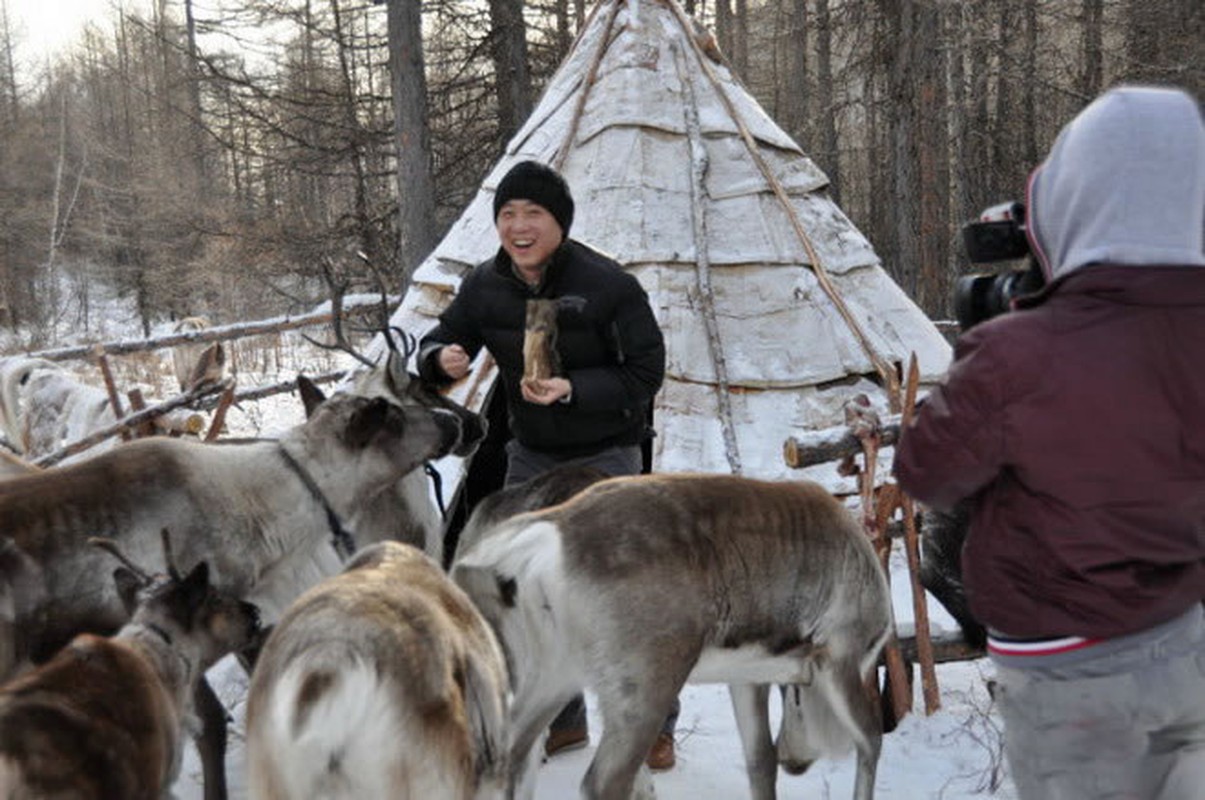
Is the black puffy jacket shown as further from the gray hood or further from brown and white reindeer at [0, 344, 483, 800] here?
the gray hood

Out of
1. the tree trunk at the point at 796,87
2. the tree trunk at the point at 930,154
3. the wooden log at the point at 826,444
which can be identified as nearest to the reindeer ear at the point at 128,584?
the wooden log at the point at 826,444

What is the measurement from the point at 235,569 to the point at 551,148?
17.9 feet

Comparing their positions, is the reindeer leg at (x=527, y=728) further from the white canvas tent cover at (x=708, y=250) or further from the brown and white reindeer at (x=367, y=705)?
the white canvas tent cover at (x=708, y=250)

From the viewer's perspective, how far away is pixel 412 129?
41.1 ft

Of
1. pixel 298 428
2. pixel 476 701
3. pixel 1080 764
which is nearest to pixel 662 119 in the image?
pixel 298 428

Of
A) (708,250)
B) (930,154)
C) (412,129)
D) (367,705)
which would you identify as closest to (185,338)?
(412,129)

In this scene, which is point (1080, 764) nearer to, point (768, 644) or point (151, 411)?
point (768, 644)

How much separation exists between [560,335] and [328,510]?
1.12 metres

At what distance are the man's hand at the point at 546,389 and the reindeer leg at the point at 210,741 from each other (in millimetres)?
1625

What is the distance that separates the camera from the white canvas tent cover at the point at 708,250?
7629 millimetres

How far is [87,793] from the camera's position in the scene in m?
2.88

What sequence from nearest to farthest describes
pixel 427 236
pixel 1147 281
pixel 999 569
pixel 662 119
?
pixel 1147 281 < pixel 999 569 < pixel 662 119 < pixel 427 236

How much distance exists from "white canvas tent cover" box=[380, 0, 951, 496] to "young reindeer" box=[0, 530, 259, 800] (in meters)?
3.53

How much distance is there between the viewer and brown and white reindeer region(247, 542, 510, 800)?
245 centimetres
